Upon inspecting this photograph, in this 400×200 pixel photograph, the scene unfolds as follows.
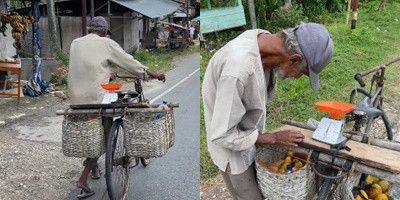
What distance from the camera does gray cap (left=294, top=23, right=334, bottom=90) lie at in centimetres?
209

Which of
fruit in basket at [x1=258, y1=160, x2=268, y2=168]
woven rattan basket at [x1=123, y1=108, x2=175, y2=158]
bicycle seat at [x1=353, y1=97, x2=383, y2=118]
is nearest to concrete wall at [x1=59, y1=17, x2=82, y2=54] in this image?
woven rattan basket at [x1=123, y1=108, x2=175, y2=158]

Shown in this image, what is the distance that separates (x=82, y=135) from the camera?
374cm

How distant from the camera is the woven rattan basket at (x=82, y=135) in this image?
12.3 ft

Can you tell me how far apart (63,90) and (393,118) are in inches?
256

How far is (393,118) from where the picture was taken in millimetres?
6184

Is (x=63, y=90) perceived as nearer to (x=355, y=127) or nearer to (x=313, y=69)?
(x=355, y=127)

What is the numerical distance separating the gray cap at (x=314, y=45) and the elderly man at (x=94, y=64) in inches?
87.6

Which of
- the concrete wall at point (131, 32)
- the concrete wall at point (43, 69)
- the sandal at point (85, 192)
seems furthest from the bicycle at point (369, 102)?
the concrete wall at point (131, 32)

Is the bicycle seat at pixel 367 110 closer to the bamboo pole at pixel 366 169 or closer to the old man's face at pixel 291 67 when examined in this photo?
the bamboo pole at pixel 366 169

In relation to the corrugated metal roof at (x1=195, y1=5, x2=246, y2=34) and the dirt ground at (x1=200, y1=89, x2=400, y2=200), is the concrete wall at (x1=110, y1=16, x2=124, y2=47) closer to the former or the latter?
the corrugated metal roof at (x1=195, y1=5, x2=246, y2=34)

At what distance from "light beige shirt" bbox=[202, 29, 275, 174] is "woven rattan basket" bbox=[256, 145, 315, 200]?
152 millimetres

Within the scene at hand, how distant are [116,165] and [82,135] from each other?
462 mm

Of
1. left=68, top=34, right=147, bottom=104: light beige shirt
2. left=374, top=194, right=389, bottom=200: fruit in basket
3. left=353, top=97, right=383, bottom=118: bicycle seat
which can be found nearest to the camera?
left=374, top=194, right=389, bottom=200: fruit in basket

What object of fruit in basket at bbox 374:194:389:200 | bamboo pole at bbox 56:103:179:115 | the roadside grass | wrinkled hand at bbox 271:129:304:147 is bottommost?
the roadside grass
